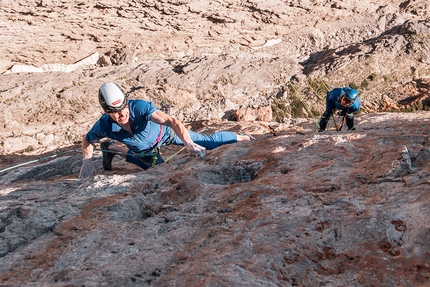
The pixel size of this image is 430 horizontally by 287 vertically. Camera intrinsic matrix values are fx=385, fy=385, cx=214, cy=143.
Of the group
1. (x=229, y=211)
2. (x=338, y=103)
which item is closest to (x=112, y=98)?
(x=229, y=211)

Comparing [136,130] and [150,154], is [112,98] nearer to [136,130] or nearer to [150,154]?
[136,130]

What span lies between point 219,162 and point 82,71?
36.3 ft

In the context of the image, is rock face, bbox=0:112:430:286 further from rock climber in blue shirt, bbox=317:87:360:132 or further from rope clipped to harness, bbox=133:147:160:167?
rock climber in blue shirt, bbox=317:87:360:132

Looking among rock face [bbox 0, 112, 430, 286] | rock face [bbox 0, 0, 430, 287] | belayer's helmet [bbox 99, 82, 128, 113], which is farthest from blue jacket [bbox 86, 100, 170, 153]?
rock face [bbox 0, 112, 430, 286]

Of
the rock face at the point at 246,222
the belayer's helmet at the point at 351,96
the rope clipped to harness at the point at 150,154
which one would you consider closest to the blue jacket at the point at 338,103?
the belayer's helmet at the point at 351,96

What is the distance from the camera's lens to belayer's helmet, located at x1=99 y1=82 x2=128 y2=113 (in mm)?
5039

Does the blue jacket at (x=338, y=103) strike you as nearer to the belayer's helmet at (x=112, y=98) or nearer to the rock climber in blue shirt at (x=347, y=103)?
the rock climber in blue shirt at (x=347, y=103)

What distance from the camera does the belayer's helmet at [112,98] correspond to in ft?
16.5

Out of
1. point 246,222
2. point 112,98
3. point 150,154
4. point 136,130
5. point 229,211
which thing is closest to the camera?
point 246,222

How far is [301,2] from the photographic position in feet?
47.1

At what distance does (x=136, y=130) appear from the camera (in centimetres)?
581

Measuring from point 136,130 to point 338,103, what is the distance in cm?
490

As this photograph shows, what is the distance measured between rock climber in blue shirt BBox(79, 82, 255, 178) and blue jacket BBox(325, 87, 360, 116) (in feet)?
9.82

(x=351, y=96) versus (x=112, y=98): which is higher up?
(x=112, y=98)
